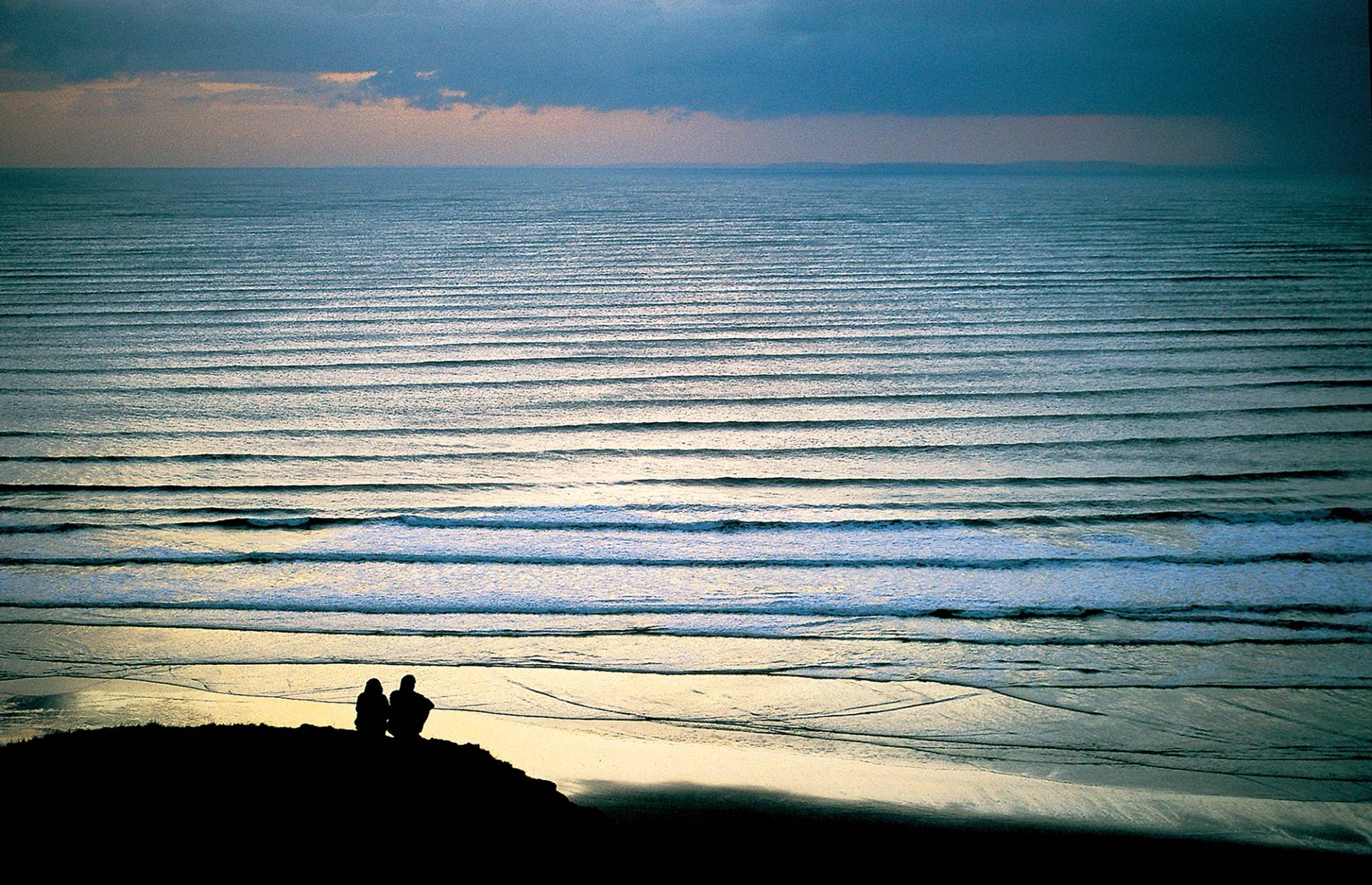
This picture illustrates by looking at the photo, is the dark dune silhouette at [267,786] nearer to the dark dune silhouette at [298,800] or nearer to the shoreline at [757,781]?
the dark dune silhouette at [298,800]

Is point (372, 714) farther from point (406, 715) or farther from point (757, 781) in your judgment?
point (757, 781)

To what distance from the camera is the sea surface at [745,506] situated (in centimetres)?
151

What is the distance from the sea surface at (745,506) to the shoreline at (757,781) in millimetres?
45

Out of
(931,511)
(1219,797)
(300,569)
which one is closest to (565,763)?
(1219,797)

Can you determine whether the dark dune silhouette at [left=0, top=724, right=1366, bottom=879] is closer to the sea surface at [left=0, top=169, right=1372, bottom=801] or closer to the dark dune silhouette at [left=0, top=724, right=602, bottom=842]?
the dark dune silhouette at [left=0, top=724, right=602, bottom=842]

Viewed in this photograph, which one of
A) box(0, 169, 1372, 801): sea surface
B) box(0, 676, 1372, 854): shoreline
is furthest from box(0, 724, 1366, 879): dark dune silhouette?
box(0, 169, 1372, 801): sea surface

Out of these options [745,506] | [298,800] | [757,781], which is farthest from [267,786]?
[745,506]

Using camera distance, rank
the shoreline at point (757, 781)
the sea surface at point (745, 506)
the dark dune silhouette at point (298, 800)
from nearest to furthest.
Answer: the dark dune silhouette at point (298, 800) < the shoreline at point (757, 781) < the sea surface at point (745, 506)

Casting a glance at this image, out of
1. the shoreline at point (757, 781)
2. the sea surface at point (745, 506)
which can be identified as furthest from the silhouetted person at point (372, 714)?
the sea surface at point (745, 506)

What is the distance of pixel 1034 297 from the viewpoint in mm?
4699

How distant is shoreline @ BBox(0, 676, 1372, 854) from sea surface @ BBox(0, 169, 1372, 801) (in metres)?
0.04

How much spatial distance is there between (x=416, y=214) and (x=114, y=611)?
8739 mm

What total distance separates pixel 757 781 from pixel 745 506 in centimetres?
105

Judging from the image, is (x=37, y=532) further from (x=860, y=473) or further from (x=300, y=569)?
(x=860, y=473)
